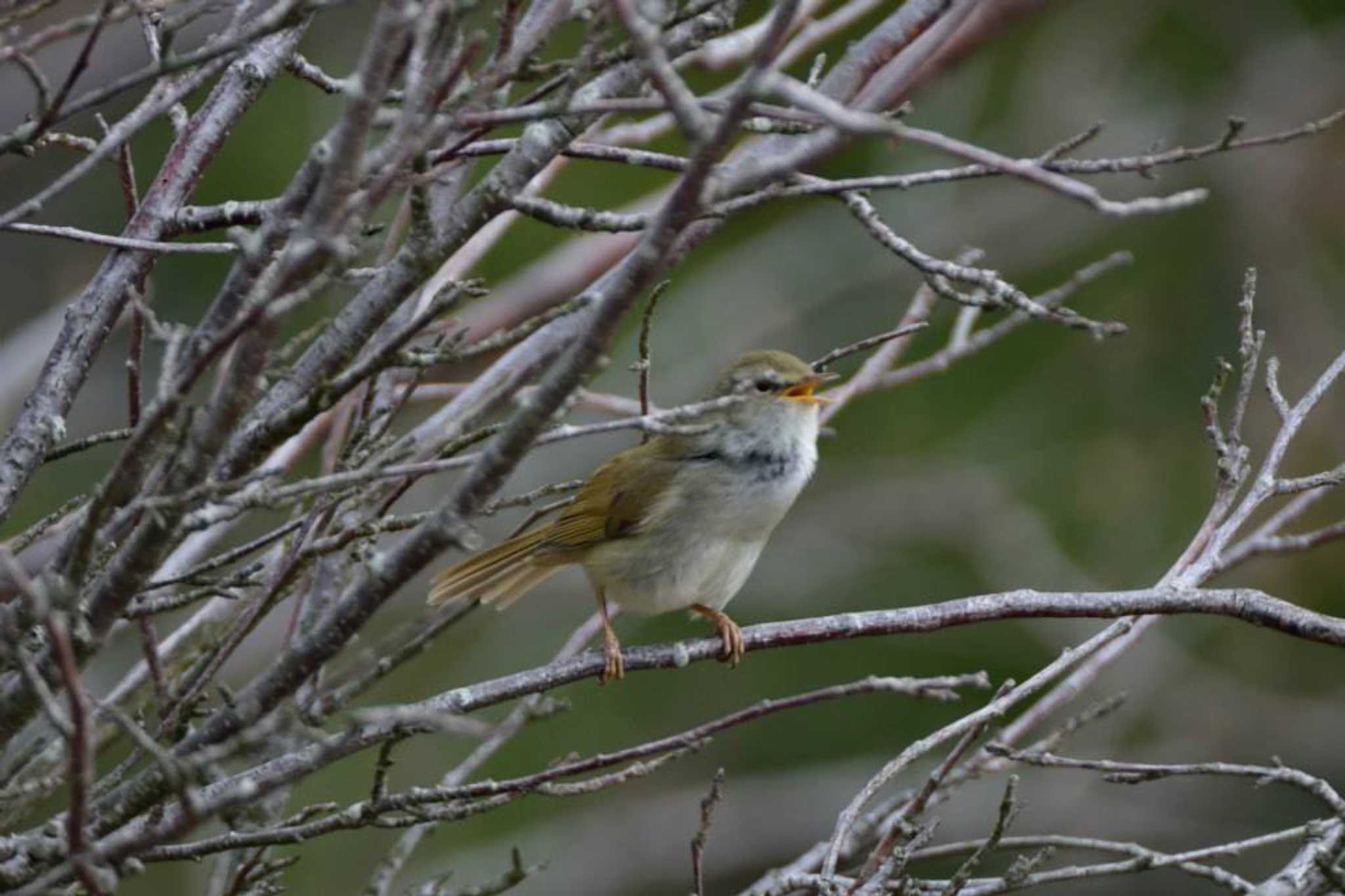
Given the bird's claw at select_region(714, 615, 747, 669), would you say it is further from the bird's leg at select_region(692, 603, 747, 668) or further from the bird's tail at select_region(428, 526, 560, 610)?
the bird's tail at select_region(428, 526, 560, 610)

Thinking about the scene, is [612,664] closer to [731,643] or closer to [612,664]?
[612,664]

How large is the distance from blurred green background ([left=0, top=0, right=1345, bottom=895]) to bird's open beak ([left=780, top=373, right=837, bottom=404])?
13.0ft

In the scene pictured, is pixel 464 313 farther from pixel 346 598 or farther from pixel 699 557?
pixel 346 598

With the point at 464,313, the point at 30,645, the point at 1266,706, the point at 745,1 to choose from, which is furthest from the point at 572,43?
the point at 30,645

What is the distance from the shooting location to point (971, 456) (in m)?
10.3

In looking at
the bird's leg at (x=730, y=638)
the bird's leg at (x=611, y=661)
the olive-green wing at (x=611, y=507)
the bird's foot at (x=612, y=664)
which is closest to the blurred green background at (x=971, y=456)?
the olive-green wing at (x=611, y=507)

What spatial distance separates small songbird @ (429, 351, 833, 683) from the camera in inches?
181

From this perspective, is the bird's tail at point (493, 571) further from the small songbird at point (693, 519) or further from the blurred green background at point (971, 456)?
the blurred green background at point (971, 456)

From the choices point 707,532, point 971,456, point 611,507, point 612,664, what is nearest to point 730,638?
point 612,664

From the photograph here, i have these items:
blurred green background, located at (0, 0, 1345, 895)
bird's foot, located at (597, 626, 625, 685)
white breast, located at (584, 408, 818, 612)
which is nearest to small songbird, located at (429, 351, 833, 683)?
white breast, located at (584, 408, 818, 612)

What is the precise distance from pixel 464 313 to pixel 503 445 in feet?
16.6

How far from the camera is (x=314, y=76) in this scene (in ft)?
10.7

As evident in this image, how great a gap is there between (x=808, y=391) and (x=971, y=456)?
5636mm

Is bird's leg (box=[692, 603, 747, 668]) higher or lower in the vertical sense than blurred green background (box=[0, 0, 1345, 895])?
lower
